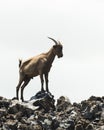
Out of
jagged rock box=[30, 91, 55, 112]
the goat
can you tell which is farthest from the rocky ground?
the goat

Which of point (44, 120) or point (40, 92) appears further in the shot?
point (40, 92)

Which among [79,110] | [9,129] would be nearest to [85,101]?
[79,110]

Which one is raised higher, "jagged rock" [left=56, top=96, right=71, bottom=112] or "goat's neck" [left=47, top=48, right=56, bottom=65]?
"goat's neck" [left=47, top=48, right=56, bottom=65]

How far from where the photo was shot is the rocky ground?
6241 centimetres

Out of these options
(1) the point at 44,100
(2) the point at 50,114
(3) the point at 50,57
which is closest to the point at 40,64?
(3) the point at 50,57

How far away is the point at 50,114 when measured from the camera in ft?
213

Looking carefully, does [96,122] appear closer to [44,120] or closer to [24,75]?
[44,120]

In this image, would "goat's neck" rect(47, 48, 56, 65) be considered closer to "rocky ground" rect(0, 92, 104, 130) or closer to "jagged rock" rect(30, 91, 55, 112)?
"jagged rock" rect(30, 91, 55, 112)

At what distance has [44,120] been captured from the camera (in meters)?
63.3

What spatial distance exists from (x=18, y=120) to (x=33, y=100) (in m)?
3.31

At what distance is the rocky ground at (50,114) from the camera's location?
6241 centimetres

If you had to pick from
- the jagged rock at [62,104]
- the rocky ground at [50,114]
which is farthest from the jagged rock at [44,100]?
the jagged rock at [62,104]

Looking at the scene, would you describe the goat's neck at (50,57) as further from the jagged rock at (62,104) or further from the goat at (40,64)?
the jagged rock at (62,104)

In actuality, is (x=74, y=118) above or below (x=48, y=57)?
below
